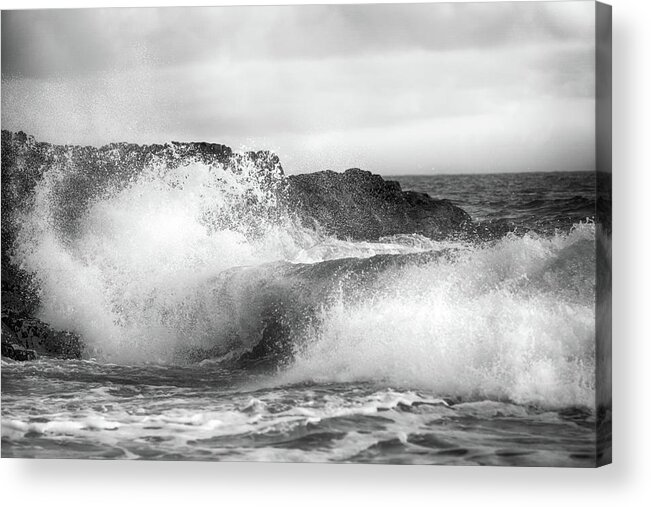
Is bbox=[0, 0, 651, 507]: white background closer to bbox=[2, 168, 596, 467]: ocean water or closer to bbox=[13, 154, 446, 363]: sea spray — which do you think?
bbox=[2, 168, 596, 467]: ocean water

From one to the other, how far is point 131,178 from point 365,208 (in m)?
1.32

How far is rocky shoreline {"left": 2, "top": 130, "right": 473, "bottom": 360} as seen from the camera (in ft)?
25.5

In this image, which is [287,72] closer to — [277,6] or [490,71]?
[277,6]

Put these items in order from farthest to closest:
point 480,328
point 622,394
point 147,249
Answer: point 147,249
point 622,394
point 480,328

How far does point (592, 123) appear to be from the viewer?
7.48 meters

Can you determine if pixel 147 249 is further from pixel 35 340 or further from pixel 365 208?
pixel 365 208

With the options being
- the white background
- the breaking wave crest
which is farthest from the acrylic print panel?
the white background

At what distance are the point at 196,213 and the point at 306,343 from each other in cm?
96

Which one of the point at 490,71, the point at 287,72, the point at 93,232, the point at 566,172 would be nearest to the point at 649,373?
the point at 566,172

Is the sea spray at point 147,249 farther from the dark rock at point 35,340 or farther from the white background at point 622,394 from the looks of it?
the white background at point 622,394

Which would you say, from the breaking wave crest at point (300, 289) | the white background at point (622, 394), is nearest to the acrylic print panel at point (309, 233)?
the breaking wave crest at point (300, 289)

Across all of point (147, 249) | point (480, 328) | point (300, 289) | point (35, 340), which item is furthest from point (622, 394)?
point (35, 340)

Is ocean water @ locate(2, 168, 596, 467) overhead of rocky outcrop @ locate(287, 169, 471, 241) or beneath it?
beneath

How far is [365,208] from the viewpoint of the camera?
782 centimetres
